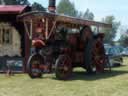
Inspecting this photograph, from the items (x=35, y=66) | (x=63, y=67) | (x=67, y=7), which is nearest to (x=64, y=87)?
(x=63, y=67)

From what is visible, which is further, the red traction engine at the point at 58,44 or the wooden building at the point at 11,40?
the wooden building at the point at 11,40

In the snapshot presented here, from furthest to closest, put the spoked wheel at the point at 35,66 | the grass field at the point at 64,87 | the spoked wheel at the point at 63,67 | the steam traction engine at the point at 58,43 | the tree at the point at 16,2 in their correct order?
the tree at the point at 16,2
the spoked wheel at the point at 35,66
the steam traction engine at the point at 58,43
the spoked wheel at the point at 63,67
the grass field at the point at 64,87

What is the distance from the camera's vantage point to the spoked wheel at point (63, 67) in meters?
17.1

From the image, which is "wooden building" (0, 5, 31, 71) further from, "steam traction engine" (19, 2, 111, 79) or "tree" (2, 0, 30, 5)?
"tree" (2, 0, 30, 5)

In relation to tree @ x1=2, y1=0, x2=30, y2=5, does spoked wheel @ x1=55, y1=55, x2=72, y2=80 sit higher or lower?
lower

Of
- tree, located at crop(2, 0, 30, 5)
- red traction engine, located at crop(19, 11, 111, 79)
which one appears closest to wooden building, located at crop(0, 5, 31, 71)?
red traction engine, located at crop(19, 11, 111, 79)

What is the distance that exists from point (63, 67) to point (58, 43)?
1.47 m

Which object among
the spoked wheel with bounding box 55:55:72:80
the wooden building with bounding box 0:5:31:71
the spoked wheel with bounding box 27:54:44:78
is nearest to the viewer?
the spoked wheel with bounding box 55:55:72:80

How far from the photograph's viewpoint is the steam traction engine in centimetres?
1750

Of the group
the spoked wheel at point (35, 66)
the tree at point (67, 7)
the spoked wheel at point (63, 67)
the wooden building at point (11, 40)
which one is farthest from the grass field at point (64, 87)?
the tree at point (67, 7)

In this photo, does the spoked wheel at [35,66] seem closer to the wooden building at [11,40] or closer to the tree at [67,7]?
the wooden building at [11,40]

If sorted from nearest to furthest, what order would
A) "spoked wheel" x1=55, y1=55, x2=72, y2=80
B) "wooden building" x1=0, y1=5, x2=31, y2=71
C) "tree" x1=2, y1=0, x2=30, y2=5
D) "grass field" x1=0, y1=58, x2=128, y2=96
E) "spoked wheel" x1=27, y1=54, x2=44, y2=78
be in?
"grass field" x1=0, y1=58, x2=128, y2=96
"spoked wheel" x1=55, y1=55, x2=72, y2=80
"spoked wheel" x1=27, y1=54, x2=44, y2=78
"wooden building" x1=0, y1=5, x2=31, y2=71
"tree" x1=2, y1=0, x2=30, y2=5

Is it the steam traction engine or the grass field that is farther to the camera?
the steam traction engine

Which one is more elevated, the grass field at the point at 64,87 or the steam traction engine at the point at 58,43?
the steam traction engine at the point at 58,43
